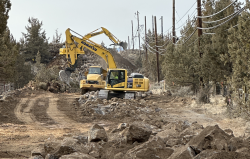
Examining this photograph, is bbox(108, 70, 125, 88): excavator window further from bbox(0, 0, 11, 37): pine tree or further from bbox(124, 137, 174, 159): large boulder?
bbox(124, 137, 174, 159): large boulder

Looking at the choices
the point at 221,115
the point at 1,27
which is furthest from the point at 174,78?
the point at 1,27

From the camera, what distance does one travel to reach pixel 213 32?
18953mm

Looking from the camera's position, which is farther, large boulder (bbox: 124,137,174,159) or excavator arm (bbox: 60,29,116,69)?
excavator arm (bbox: 60,29,116,69)

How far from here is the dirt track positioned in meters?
9.33

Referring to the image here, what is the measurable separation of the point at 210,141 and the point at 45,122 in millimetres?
10081

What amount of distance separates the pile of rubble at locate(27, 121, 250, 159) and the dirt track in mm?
1804

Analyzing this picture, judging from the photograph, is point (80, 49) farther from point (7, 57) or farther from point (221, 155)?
point (221, 155)

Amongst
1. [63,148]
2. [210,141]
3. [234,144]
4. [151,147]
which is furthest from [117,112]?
[234,144]

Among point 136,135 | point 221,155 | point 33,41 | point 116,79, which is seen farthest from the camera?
point 33,41

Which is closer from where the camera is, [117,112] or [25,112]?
[117,112]

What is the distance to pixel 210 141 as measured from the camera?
5734 millimetres

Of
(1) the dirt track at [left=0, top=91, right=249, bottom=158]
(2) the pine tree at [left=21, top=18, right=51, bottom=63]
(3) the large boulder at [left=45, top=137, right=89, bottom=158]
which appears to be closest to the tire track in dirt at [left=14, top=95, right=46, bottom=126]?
(1) the dirt track at [left=0, top=91, right=249, bottom=158]

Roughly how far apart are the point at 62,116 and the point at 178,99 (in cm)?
1090

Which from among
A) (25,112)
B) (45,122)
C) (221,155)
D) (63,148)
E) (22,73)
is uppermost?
(22,73)
